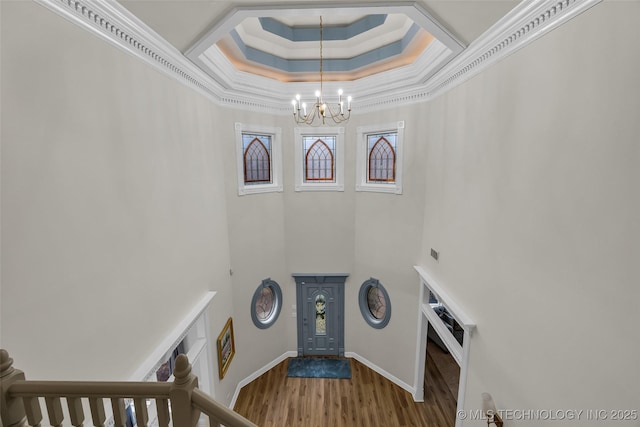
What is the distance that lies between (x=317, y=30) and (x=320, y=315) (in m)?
6.00

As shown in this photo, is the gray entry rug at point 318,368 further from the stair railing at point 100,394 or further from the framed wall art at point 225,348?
the stair railing at point 100,394

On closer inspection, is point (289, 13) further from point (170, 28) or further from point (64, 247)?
point (64, 247)

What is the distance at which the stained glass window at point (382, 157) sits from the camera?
5777mm

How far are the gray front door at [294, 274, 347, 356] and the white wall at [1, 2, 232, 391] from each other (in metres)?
3.60

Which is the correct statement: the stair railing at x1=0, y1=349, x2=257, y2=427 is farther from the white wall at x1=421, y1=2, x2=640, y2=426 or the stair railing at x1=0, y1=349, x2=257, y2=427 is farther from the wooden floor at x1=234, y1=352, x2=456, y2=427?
the wooden floor at x1=234, y1=352, x2=456, y2=427

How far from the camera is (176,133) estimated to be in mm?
3596

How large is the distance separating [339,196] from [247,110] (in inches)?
100

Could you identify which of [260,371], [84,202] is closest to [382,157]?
[84,202]

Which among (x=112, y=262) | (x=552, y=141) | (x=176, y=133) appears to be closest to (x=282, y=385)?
(x=112, y=262)

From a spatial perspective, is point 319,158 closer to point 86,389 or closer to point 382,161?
point 382,161

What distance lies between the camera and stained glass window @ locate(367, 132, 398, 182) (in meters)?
5.78

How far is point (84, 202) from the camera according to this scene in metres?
2.19

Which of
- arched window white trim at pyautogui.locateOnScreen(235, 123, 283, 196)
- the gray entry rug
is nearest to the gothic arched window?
arched window white trim at pyautogui.locateOnScreen(235, 123, 283, 196)

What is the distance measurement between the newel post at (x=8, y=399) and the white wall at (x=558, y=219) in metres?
3.47
